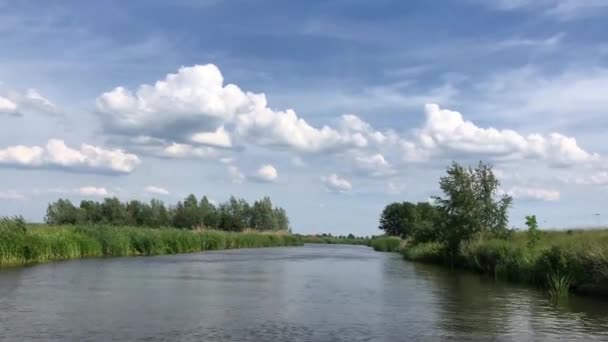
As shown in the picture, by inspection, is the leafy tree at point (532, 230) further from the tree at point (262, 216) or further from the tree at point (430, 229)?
the tree at point (262, 216)

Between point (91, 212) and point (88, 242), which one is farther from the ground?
point (91, 212)

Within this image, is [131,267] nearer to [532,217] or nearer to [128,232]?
[128,232]

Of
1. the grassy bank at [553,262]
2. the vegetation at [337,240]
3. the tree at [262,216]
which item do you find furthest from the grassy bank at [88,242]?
the vegetation at [337,240]

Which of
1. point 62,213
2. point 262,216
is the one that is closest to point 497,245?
point 62,213

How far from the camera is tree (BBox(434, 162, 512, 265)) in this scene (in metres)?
48.2

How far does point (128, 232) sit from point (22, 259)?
16.9 m

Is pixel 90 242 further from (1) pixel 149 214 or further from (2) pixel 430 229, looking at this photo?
(1) pixel 149 214

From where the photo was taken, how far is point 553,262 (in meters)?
29.3

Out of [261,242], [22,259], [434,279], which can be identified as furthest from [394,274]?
[261,242]

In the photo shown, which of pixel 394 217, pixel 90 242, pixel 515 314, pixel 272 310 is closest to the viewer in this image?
pixel 272 310

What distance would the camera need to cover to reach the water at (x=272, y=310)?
1627cm

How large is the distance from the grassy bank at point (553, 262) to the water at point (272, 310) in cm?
136

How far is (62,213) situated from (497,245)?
71.9 meters

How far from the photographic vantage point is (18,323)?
16594 millimetres
